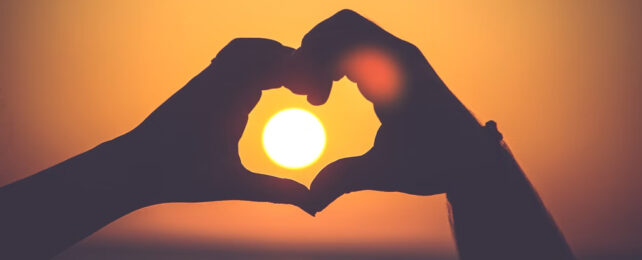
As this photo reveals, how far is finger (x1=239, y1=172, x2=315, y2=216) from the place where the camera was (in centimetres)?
148

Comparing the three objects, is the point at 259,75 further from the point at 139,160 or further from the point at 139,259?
the point at 139,259

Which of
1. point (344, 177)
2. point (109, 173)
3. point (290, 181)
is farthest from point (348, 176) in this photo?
point (109, 173)

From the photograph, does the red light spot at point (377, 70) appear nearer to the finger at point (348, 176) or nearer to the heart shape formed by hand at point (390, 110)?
the heart shape formed by hand at point (390, 110)

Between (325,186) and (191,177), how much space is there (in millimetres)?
428

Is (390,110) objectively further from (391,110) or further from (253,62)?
(253,62)

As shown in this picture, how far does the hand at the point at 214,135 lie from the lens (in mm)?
1380

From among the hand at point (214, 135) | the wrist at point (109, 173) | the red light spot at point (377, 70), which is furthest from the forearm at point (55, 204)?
the red light spot at point (377, 70)

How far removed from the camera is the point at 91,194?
121 centimetres

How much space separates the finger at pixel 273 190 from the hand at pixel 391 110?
0.13 ft

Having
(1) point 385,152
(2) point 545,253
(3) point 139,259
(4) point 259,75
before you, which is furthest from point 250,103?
(3) point 139,259

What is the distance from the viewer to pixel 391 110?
57.4 inches

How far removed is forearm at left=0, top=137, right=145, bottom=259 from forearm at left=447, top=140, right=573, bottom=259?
1.02 metres

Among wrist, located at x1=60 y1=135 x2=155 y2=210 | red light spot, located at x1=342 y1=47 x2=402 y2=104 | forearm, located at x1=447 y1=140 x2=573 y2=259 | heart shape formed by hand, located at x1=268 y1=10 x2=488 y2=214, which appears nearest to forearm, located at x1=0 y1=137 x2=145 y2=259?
wrist, located at x1=60 y1=135 x2=155 y2=210

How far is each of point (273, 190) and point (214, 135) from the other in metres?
0.26
